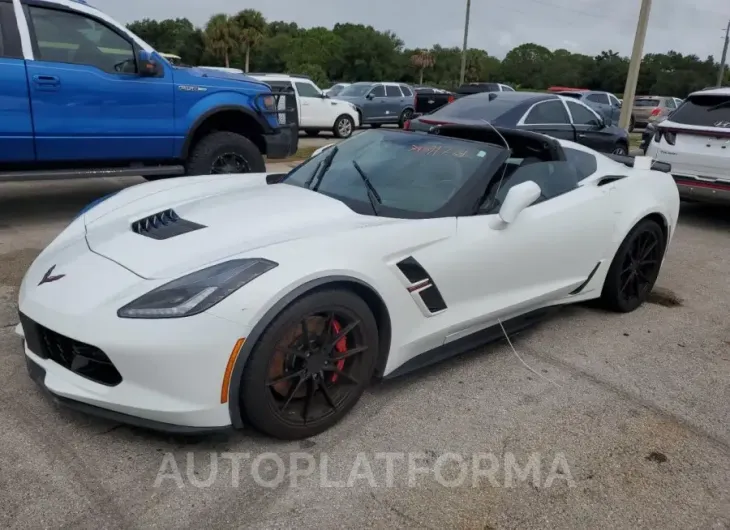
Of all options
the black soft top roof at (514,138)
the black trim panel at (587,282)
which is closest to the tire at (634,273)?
the black trim panel at (587,282)

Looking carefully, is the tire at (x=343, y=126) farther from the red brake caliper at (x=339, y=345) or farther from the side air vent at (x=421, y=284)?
the red brake caliper at (x=339, y=345)

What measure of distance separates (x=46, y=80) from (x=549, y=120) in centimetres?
645

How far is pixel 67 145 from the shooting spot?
582 centimetres

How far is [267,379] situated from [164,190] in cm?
183

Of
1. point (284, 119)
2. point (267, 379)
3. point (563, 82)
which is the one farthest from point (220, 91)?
point (563, 82)

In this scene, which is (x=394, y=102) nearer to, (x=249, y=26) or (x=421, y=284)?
(x=421, y=284)

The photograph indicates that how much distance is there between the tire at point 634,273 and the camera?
4.24 m

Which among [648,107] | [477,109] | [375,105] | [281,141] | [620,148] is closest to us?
[281,141]

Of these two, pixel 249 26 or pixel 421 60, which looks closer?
pixel 249 26

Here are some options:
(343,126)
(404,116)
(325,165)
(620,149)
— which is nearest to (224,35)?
(404,116)

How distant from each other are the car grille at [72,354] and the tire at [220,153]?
4.15 meters

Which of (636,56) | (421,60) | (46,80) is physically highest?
(421,60)

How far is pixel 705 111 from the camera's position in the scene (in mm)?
7379

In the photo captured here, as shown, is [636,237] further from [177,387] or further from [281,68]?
[281,68]
